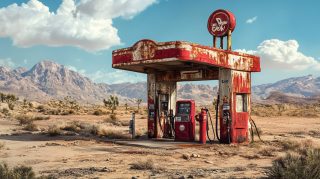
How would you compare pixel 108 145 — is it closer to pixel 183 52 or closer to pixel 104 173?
pixel 183 52

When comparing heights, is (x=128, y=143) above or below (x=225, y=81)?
A: below

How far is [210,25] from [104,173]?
10294mm

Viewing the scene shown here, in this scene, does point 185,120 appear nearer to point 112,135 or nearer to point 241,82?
point 241,82

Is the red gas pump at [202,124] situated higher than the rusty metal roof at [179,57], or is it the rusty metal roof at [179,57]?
the rusty metal roof at [179,57]

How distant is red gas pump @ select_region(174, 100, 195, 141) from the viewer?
1817cm

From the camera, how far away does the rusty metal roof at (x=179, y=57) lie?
1583 centimetres

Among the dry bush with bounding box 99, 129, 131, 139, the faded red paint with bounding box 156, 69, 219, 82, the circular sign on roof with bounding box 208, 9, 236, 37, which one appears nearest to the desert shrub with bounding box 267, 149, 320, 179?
the faded red paint with bounding box 156, 69, 219, 82

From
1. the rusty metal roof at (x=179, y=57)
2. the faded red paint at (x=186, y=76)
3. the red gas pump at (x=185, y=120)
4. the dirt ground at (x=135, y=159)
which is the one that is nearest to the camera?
the dirt ground at (x=135, y=159)

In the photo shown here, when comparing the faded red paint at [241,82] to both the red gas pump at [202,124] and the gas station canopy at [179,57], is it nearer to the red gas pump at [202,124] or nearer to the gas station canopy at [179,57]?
the gas station canopy at [179,57]

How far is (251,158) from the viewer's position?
13.5 meters

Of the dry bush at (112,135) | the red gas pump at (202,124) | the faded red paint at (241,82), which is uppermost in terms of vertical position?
the faded red paint at (241,82)

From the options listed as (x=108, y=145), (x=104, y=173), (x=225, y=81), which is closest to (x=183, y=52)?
(x=225, y=81)

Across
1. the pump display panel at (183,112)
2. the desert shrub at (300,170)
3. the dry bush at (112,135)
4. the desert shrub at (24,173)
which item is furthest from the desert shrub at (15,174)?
the dry bush at (112,135)

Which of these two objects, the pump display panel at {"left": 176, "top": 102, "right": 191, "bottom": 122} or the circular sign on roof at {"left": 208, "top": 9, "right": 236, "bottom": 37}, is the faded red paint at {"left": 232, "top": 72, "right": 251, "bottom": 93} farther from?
the pump display panel at {"left": 176, "top": 102, "right": 191, "bottom": 122}
